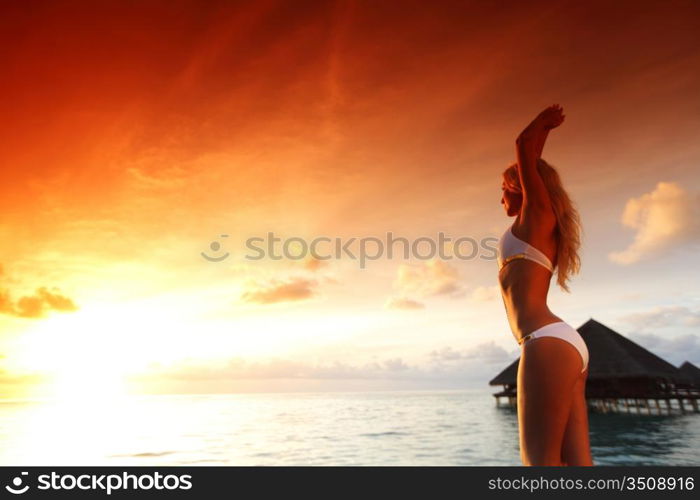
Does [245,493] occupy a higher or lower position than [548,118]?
lower

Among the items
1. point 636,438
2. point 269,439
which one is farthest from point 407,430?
point 636,438

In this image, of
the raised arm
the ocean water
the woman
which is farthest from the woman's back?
the ocean water

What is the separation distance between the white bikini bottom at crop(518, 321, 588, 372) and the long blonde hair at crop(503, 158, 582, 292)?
42 cm

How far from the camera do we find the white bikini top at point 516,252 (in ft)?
8.07

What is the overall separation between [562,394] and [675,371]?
1543 inches

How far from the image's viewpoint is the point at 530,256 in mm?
2461

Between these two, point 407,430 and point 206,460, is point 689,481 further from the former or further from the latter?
point 407,430

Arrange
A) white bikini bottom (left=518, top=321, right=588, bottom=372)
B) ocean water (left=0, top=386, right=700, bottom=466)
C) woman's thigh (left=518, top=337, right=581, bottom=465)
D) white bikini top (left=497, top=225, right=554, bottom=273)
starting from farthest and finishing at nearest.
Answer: ocean water (left=0, top=386, right=700, bottom=466), white bikini top (left=497, top=225, right=554, bottom=273), white bikini bottom (left=518, top=321, right=588, bottom=372), woman's thigh (left=518, top=337, right=581, bottom=465)

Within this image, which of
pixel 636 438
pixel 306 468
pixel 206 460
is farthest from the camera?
pixel 636 438

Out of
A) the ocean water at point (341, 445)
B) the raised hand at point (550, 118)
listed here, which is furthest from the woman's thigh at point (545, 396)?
the ocean water at point (341, 445)

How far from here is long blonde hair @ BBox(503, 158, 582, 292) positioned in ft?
8.36

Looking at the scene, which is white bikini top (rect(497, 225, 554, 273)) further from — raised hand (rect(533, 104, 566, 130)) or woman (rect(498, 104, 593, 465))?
raised hand (rect(533, 104, 566, 130))

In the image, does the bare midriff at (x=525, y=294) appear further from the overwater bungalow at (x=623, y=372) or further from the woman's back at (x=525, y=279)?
the overwater bungalow at (x=623, y=372)

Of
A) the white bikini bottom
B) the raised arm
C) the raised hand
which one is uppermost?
the raised hand
